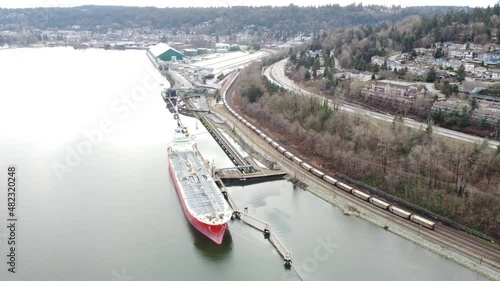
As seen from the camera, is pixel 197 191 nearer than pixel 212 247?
No

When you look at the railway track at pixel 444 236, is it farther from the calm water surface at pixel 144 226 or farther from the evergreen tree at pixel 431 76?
the evergreen tree at pixel 431 76

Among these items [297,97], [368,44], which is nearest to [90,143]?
[297,97]

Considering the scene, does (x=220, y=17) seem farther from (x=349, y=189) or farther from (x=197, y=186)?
(x=349, y=189)

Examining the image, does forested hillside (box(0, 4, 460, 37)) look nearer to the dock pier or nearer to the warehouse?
the warehouse

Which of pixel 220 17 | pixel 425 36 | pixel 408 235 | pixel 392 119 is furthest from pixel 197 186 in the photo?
pixel 220 17

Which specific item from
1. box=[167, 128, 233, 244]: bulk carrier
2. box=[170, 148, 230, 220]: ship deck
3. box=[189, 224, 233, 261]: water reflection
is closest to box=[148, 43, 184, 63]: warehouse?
box=[167, 128, 233, 244]: bulk carrier

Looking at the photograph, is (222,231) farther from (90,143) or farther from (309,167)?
(90,143)

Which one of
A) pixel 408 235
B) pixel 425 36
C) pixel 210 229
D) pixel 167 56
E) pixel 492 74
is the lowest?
pixel 408 235

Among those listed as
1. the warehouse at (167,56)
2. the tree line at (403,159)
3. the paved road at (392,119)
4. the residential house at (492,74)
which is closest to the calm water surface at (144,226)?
the tree line at (403,159)
